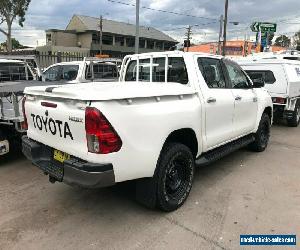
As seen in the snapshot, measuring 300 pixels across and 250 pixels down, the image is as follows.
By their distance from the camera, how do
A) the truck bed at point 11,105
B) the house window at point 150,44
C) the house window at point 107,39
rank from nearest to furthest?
the truck bed at point 11,105 < the house window at point 107,39 < the house window at point 150,44

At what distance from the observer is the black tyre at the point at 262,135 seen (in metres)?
6.55

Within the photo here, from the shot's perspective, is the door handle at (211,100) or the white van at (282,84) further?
the white van at (282,84)

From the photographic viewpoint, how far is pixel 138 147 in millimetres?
3404

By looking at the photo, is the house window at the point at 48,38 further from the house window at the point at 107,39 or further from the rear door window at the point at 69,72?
the rear door window at the point at 69,72

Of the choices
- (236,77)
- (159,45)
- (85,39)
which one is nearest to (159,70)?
(236,77)

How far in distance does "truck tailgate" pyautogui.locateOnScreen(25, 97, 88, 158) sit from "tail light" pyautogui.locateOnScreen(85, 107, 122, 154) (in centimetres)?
8

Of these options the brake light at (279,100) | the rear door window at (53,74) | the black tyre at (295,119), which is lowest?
the black tyre at (295,119)

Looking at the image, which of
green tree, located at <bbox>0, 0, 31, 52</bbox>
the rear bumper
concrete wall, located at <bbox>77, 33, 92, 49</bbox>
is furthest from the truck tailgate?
concrete wall, located at <bbox>77, 33, 92, 49</bbox>

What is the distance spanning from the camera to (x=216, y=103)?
15.3ft

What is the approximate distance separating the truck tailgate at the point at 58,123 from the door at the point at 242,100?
2.86 m

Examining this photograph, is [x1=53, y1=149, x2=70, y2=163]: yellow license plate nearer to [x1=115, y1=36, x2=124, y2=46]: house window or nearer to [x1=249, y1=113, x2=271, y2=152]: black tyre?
[x1=249, y1=113, x2=271, y2=152]: black tyre

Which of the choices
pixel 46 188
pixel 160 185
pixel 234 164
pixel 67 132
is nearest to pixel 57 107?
pixel 67 132

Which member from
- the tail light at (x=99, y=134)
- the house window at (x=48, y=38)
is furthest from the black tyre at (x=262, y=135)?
the house window at (x=48, y=38)

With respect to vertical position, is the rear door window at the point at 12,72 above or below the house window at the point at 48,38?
below
